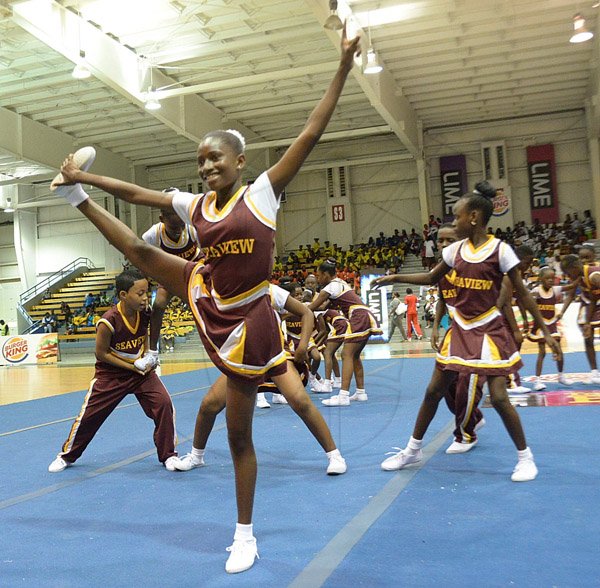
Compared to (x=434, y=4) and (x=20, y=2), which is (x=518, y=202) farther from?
(x=20, y=2)

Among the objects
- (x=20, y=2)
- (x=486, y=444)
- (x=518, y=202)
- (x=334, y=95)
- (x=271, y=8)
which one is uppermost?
(x=271, y=8)

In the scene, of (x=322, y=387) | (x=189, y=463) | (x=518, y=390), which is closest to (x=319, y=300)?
(x=322, y=387)

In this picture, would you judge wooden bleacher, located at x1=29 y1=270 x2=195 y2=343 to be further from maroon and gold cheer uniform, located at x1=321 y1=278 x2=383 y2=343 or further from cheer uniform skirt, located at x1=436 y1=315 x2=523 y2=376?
cheer uniform skirt, located at x1=436 y1=315 x2=523 y2=376

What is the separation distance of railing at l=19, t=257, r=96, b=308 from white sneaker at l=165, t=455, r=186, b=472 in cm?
2599

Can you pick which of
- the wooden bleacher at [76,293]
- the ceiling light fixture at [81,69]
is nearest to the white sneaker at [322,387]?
the ceiling light fixture at [81,69]

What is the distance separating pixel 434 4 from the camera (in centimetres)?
1491

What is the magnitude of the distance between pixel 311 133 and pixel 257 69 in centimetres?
1676

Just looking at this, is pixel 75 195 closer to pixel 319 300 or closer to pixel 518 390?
pixel 319 300

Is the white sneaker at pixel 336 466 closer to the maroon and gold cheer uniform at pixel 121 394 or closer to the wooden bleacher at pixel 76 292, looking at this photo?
the maroon and gold cheer uniform at pixel 121 394

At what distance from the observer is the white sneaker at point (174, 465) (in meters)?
4.17

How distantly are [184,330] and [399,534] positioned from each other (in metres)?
17.7

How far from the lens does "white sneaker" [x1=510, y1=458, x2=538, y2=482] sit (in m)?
3.52

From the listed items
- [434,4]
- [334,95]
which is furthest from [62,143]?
[334,95]

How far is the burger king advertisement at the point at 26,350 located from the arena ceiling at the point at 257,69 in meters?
6.18
